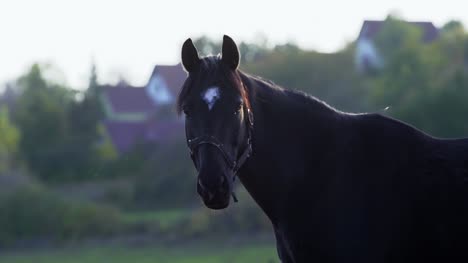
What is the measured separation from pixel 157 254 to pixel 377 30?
1351 inches

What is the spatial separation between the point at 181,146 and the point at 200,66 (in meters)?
39.3

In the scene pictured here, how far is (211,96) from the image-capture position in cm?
541

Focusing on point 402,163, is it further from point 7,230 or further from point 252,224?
point 7,230

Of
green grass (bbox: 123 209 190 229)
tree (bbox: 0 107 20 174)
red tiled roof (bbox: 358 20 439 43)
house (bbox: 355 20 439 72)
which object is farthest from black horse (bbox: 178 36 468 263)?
red tiled roof (bbox: 358 20 439 43)

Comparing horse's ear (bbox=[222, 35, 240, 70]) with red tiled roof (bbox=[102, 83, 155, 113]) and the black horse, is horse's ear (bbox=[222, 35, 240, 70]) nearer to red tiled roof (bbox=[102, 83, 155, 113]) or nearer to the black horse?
the black horse

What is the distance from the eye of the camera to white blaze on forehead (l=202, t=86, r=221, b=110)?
5395 mm

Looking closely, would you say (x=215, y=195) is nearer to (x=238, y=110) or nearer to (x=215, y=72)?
(x=238, y=110)

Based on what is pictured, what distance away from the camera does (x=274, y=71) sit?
5106 cm

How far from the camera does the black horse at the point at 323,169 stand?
17.8 ft

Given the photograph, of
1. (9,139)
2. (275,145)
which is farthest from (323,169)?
(9,139)

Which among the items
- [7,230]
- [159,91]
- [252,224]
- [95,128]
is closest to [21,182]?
[7,230]

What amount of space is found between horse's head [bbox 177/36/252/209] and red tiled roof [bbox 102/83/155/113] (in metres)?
72.3

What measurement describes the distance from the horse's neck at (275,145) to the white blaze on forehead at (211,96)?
0.40m

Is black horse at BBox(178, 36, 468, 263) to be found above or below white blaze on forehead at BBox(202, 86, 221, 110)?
below
